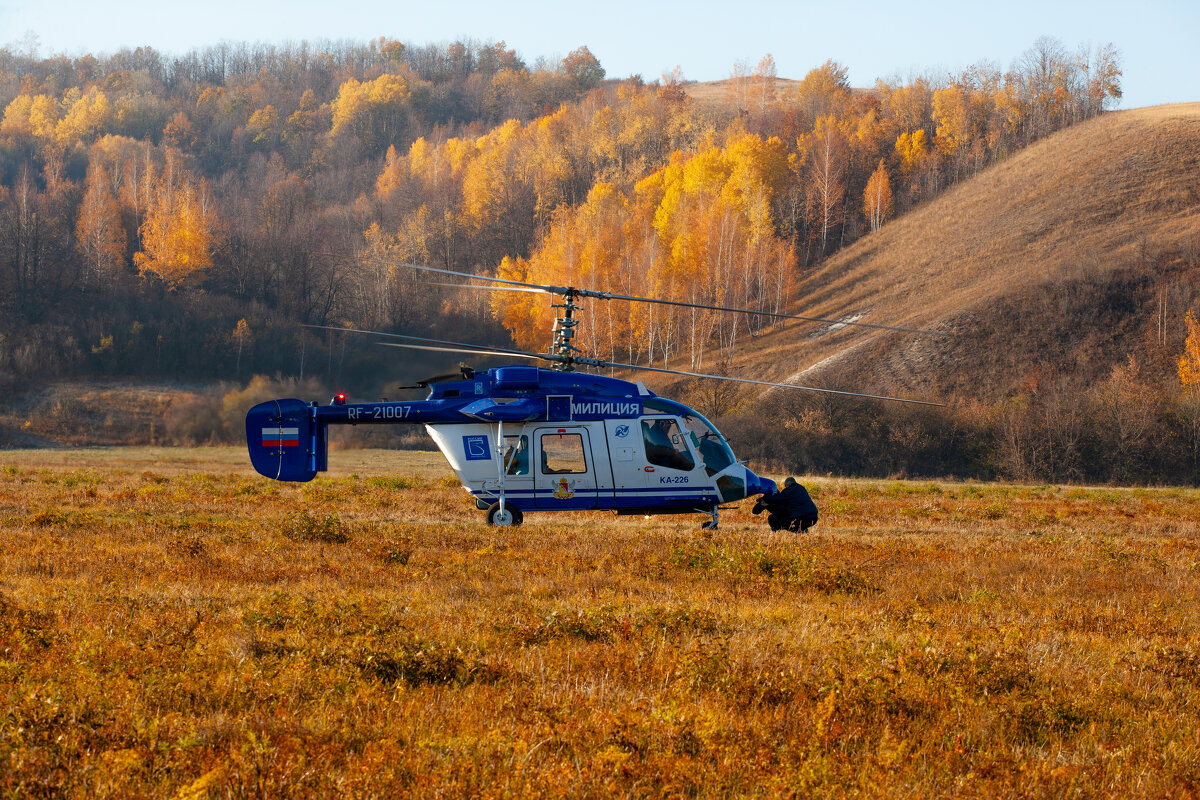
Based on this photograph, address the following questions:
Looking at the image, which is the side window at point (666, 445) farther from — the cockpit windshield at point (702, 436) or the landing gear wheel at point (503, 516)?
the landing gear wheel at point (503, 516)

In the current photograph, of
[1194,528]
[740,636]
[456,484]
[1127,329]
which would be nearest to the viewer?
[740,636]

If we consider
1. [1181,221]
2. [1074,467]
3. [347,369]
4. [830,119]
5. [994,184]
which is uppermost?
[830,119]

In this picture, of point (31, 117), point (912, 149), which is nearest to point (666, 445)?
point (912, 149)

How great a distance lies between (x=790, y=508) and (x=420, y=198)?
90.6 m

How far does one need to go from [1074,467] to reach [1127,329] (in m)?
17.3

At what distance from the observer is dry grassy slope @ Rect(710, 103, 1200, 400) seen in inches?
2325

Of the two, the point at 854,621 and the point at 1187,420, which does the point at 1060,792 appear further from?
the point at 1187,420

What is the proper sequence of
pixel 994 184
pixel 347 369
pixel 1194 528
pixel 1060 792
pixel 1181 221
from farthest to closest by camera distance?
1. pixel 994 184
2. pixel 1181 221
3. pixel 347 369
4. pixel 1194 528
5. pixel 1060 792

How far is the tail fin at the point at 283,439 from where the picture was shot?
17.5 metres

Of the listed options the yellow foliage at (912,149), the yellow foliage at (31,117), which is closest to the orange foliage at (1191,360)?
the yellow foliage at (912,149)

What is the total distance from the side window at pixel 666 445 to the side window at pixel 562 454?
1245 millimetres

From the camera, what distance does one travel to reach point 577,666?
7.16m

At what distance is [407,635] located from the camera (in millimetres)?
7648

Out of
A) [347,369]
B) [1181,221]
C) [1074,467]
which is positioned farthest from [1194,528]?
[1181,221]
